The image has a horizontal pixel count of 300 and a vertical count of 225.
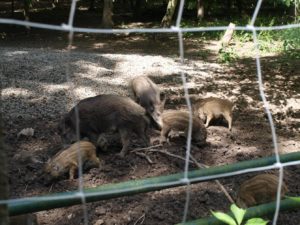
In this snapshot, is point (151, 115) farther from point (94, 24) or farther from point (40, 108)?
point (94, 24)

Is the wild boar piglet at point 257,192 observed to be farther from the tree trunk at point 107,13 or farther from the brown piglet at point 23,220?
the tree trunk at point 107,13

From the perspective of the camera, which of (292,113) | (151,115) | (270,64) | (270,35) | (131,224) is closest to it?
(131,224)

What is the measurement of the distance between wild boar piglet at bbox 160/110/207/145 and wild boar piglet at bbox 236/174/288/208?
111 cm

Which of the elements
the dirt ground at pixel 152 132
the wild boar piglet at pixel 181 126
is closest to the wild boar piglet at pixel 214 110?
the dirt ground at pixel 152 132

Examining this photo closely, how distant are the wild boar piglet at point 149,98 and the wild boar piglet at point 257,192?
5.05 feet

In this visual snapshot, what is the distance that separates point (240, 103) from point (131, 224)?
9.04 feet

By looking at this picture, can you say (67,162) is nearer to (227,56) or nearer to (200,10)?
(227,56)

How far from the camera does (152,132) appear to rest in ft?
14.9

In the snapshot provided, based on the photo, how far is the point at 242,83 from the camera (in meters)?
6.20

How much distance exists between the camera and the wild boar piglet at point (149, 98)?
4643 mm

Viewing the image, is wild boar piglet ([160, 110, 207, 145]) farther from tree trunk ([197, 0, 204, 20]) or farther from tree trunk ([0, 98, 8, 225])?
tree trunk ([197, 0, 204, 20])

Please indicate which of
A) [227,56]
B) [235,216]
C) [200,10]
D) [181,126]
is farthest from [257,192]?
[200,10]

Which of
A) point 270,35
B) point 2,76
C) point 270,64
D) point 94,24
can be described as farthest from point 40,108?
point 94,24

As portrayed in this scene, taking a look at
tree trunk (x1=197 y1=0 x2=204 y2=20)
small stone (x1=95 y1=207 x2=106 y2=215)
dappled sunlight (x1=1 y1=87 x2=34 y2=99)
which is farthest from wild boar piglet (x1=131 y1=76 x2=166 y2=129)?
tree trunk (x1=197 y1=0 x2=204 y2=20)
